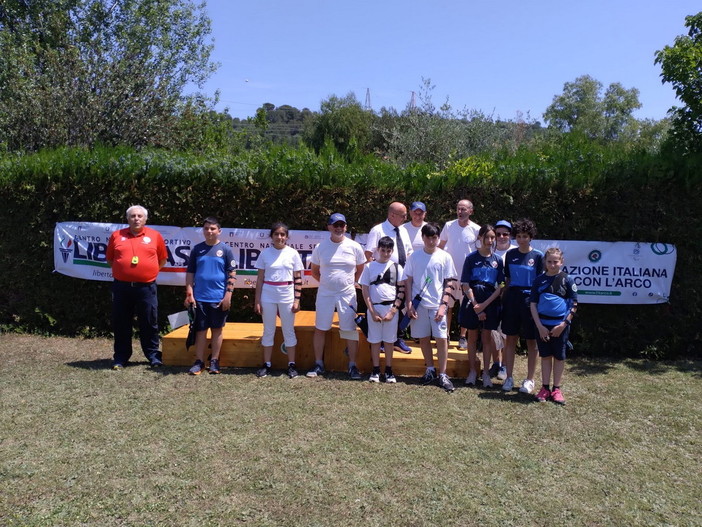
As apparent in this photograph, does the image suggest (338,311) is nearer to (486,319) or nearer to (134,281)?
(486,319)

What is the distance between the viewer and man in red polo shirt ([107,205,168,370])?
22.3 ft

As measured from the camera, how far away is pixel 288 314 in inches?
258

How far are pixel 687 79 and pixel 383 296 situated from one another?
515 cm

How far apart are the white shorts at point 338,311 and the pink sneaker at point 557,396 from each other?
218cm

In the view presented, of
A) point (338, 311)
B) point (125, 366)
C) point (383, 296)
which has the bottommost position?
point (125, 366)

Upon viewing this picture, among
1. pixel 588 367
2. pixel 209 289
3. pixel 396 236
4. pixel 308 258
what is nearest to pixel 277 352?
pixel 209 289

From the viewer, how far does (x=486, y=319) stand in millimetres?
6320

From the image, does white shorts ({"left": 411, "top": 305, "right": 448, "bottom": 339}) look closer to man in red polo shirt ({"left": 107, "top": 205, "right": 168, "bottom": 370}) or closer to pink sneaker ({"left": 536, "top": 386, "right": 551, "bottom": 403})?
pink sneaker ({"left": 536, "top": 386, "right": 551, "bottom": 403})

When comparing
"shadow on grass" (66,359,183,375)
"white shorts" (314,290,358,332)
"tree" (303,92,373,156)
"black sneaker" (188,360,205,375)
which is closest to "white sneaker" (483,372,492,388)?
"white shorts" (314,290,358,332)

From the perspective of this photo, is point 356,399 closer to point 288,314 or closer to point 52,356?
point 288,314

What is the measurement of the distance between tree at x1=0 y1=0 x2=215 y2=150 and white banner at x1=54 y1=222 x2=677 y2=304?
658 centimetres

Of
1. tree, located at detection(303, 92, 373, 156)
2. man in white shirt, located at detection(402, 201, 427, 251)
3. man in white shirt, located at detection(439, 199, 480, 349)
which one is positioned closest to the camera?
man in white shirt, located at detection(402, 201, 427, 251)

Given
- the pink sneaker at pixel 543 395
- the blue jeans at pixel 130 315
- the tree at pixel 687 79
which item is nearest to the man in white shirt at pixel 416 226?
the pink sneaker at pixel 543 395

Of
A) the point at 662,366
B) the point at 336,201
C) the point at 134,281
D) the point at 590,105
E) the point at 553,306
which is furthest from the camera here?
the point at 590,105
